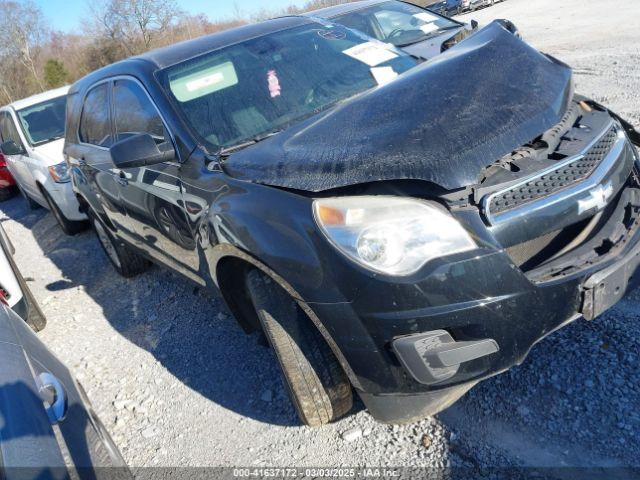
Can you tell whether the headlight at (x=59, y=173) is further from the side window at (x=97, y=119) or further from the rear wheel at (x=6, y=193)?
the rear wheel at (x=6, y=193)

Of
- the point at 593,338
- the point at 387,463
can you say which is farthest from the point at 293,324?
the point at 593,338

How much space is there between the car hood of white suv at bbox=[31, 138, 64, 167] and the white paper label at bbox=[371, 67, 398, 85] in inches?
183

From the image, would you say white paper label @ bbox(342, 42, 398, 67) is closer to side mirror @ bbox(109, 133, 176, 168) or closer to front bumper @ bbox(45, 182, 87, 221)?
side mirror @ bbox(109, 133, 176, 168)

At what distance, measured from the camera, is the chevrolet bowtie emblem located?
1894mm

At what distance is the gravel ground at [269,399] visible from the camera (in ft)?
7.05

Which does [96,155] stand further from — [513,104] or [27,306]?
[513,104]

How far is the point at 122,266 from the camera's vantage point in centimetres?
482

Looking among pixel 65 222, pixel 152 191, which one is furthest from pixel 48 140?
pixel 152 191

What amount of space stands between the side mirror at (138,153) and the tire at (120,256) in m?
2.01

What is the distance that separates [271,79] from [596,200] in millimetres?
1863

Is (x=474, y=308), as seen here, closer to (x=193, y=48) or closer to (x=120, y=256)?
(x=193, y=48)

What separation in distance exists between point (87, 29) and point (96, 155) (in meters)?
40.4

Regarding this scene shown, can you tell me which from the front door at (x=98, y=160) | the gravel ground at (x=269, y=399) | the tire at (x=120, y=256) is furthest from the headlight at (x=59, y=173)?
the gravel ground at (x=269, y=399)

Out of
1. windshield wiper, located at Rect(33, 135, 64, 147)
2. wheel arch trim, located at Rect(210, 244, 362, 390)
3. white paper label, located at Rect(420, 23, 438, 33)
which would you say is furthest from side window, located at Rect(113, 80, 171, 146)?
white paper label, located at Rect(420, 23, 438, 33)
